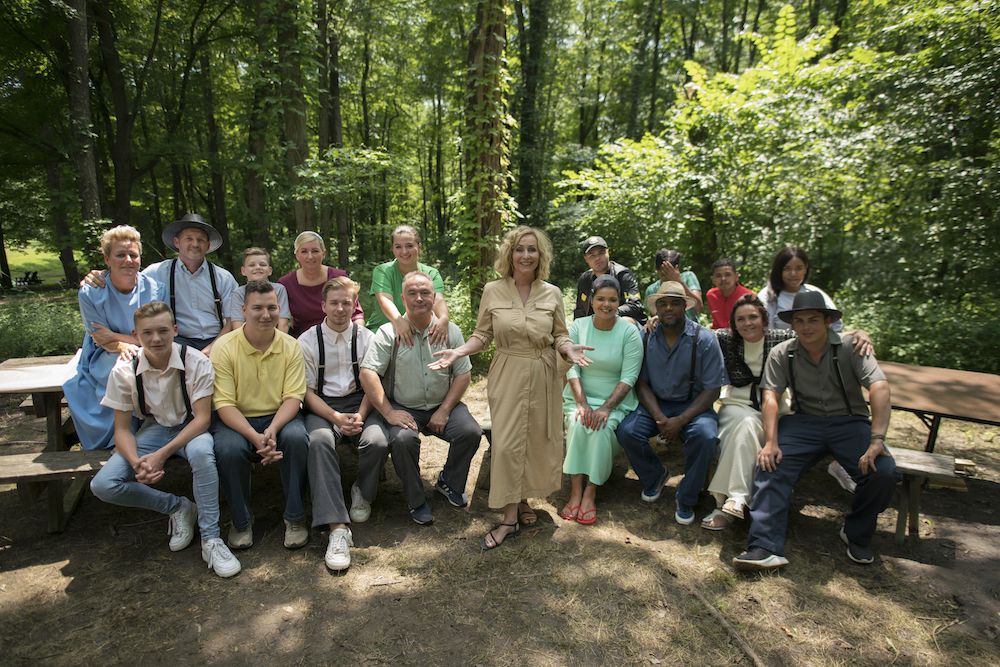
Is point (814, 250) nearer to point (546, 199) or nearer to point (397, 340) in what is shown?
point (546, 199)

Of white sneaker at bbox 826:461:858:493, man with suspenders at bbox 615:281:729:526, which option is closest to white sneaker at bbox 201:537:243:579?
man with suspenders at bbox 615:281:729:526

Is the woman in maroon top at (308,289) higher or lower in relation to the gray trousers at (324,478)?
higher

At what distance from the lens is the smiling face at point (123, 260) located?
365cm

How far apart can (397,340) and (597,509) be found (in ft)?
6.54

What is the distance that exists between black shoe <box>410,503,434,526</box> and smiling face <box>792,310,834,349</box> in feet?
9.41

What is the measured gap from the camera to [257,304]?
11.3 ft

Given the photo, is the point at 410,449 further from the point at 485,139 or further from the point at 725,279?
the point at 485,139

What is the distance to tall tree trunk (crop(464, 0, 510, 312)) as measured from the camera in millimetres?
6719

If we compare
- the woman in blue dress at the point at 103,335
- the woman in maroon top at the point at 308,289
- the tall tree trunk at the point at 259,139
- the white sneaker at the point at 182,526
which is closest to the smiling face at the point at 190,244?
the woman in blue dress at the point at 103,335

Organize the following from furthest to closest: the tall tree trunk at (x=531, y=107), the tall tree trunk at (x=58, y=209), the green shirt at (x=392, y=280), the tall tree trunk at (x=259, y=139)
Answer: the tall tree trunk at (x=531, y=107) < the tall tree trunk at (x=58, y=209) < the tall tree trunk at (x=259, y=139) < the green shirt at (x=392, y=280)

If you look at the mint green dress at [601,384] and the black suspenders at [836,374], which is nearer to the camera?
the black suspenders at [836,374]

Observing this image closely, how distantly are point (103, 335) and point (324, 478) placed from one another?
1862 mm

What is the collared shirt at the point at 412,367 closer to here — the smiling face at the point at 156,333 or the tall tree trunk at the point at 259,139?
the smiling face at the point at 156,333

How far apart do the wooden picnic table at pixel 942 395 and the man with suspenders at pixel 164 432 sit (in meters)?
4.80
